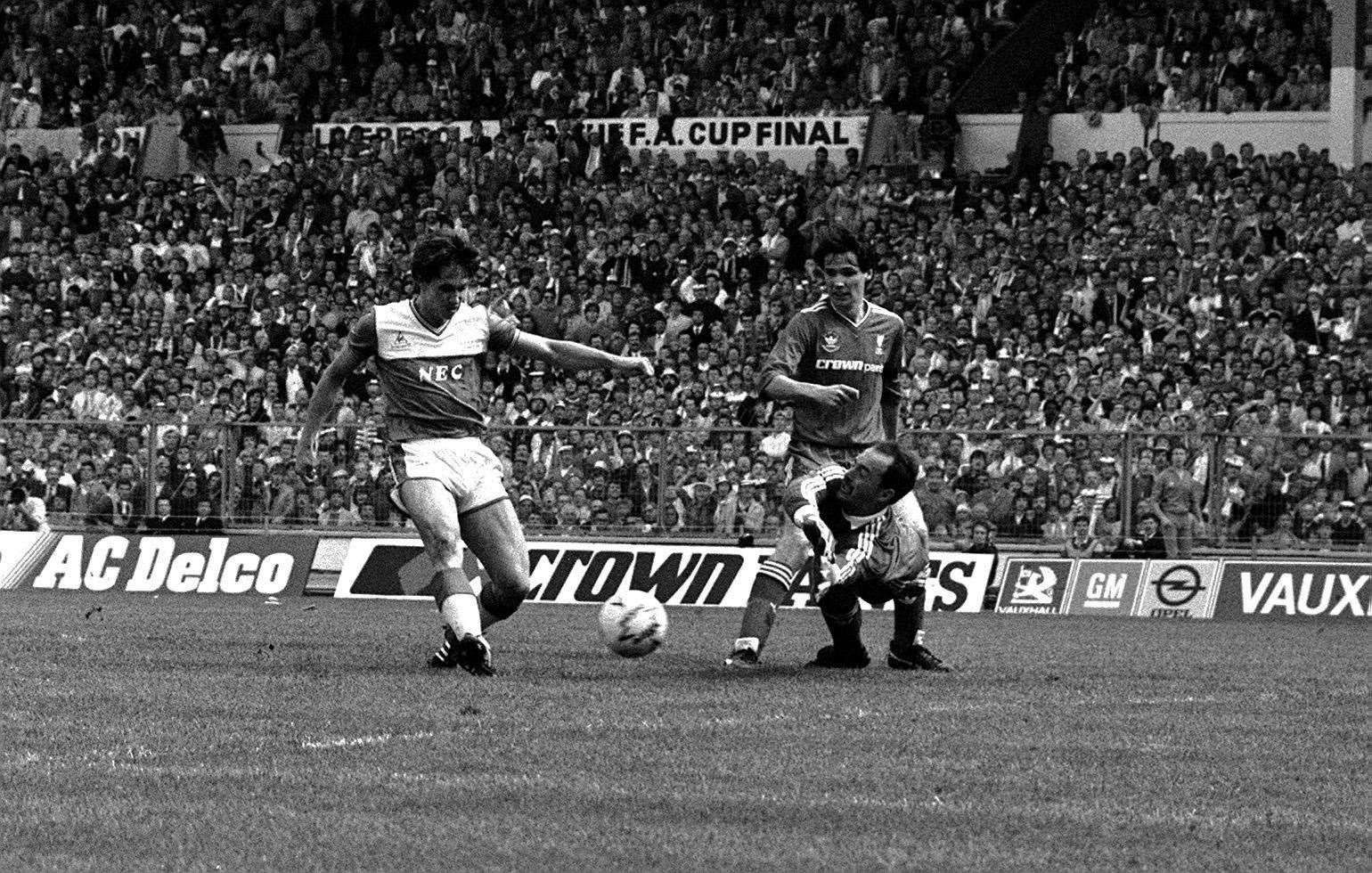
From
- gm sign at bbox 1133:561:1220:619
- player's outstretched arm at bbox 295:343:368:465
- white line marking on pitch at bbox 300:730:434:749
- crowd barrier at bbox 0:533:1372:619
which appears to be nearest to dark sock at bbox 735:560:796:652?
player's outstretched arm at bbox 295:343:368:465

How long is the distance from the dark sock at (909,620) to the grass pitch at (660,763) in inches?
8.8

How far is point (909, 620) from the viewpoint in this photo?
11.9m

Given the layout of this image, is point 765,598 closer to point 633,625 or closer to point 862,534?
point 862,534

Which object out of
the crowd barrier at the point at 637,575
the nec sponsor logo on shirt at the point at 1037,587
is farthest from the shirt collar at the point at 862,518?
the nec sponsor logo on shirt at the point at 1037,587

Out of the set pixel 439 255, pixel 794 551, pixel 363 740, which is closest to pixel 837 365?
pixel 794 551

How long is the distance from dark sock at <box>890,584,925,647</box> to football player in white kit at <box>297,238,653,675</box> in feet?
6.15

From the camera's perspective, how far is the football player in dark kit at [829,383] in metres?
11.7

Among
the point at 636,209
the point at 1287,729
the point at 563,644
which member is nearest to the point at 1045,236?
the point at 636,209

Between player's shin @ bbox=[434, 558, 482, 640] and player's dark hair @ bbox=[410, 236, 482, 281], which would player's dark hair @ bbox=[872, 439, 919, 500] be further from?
player's dark hair @ bbox=[410, 236, 482, 281]

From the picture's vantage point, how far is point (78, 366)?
2945 cm

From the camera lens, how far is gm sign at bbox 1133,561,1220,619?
70.6 ft

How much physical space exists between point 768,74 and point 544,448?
41.0 ft

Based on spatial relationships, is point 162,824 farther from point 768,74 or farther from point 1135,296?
point 768,74

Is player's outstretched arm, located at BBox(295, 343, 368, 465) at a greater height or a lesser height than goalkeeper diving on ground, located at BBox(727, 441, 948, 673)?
greater
